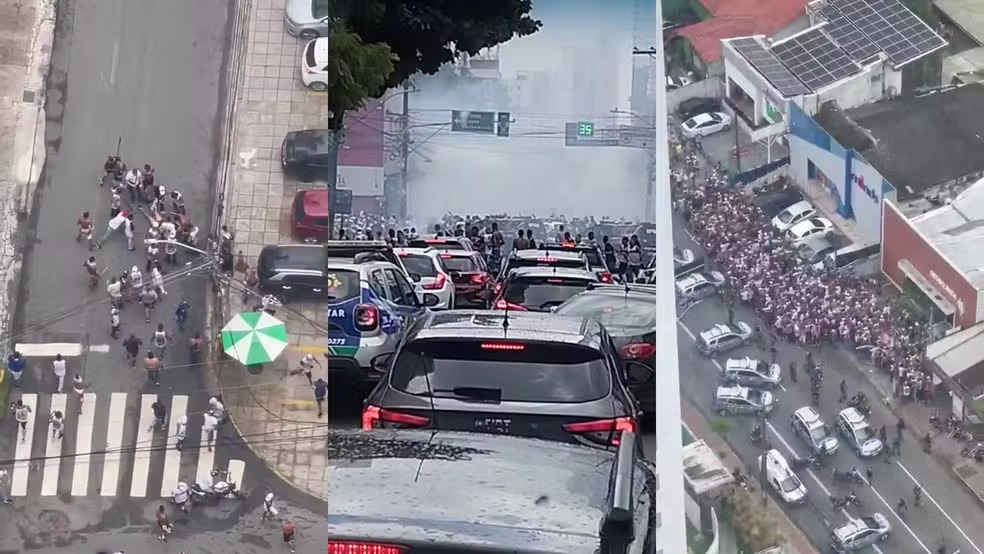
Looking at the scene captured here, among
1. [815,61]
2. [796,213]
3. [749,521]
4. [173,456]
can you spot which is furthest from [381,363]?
[815,61]

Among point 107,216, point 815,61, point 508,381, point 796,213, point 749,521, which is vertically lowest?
point 749,521

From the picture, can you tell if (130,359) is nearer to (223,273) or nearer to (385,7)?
(223,273)

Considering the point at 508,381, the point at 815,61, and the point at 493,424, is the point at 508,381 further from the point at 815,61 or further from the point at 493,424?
the point at 815,61

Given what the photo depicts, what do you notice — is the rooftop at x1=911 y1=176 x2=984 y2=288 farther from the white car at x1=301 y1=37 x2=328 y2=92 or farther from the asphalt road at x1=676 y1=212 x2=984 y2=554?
the white car at x1=301 y1=37 x2=328 y2=92

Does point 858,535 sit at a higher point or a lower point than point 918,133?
lower

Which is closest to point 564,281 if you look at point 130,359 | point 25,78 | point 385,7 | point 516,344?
point 516,344

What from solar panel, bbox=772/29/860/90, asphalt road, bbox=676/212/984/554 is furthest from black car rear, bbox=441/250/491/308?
solar panel, bbox=772/29/860/90
